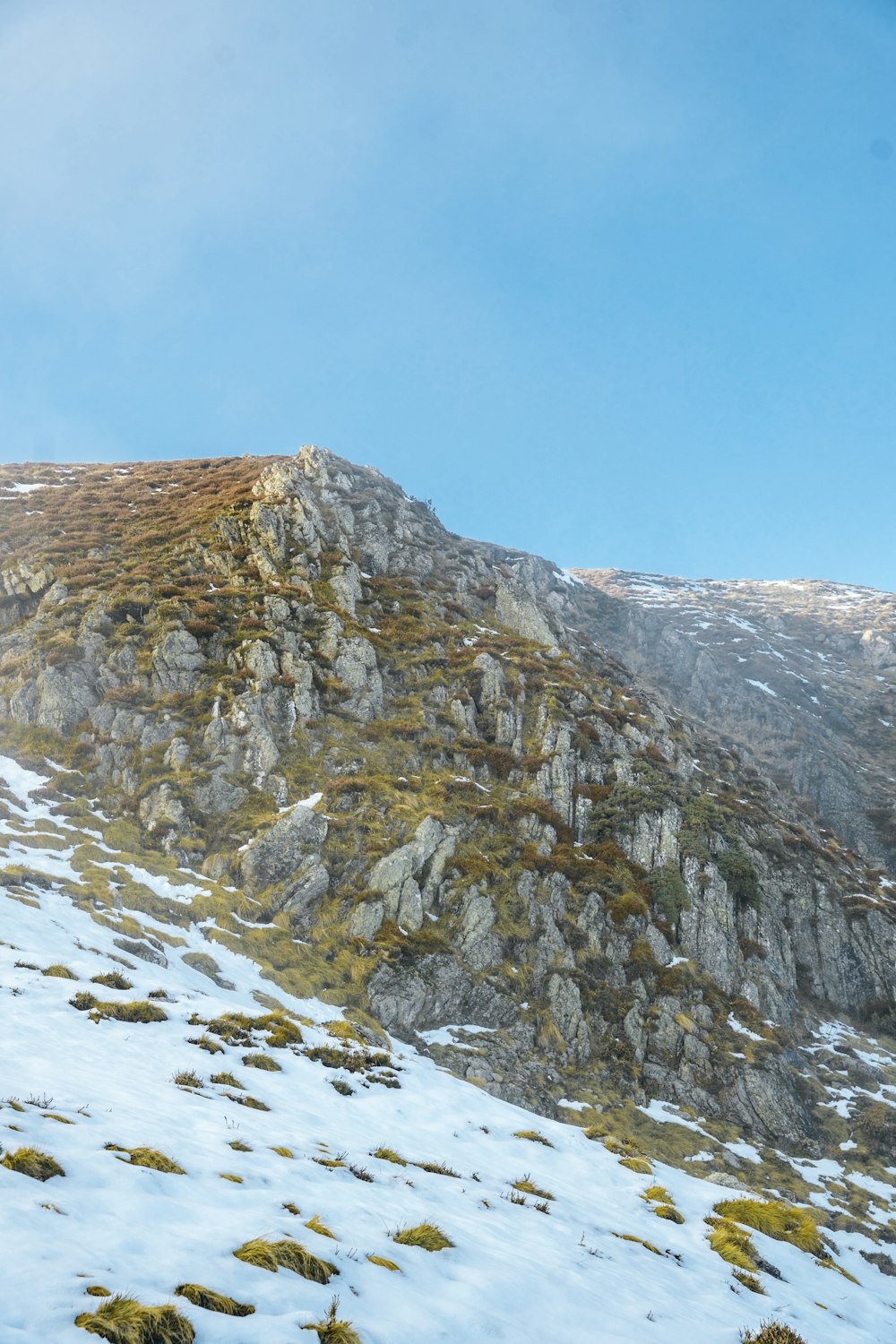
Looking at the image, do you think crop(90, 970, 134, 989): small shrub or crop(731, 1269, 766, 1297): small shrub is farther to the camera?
crop(90, 970, 134, 989): small shrub

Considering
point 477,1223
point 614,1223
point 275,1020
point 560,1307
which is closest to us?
point 560,1307

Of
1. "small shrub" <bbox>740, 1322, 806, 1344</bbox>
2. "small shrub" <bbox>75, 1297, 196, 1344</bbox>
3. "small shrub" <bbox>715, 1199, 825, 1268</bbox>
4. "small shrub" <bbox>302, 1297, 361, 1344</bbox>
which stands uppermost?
"small shrub" <bbox>75, 1297, 196, 1344</bbox>

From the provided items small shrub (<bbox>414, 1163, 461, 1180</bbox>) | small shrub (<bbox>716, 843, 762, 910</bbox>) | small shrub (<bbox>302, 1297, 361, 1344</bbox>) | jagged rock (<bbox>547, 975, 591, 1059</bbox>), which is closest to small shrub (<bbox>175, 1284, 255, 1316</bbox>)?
small shrub (<bbox>302, 1297, 361, 1344</bbox>)

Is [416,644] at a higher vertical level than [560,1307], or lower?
higher

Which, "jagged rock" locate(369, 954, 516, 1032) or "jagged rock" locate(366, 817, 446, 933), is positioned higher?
"jagged rock" locate(366, 817, 446, 933)

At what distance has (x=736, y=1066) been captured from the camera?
26.4 m

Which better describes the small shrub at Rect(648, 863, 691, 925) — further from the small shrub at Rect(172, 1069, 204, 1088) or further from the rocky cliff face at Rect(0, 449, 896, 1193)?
the small shrub at Rect(172, 1069, 204, 1088)

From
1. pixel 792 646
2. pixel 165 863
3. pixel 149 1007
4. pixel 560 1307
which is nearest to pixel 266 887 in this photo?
pixel 165 863

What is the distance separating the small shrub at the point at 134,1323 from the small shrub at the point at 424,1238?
405 cm

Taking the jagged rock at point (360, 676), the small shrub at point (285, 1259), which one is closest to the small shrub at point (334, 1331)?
the small shrub at point (285, 1259)

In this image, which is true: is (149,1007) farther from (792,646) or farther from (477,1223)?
(792,646)

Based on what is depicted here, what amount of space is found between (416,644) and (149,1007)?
104 ft

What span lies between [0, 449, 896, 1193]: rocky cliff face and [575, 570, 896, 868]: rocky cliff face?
16.0 m

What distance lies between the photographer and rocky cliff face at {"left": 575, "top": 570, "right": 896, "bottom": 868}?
6762cm
